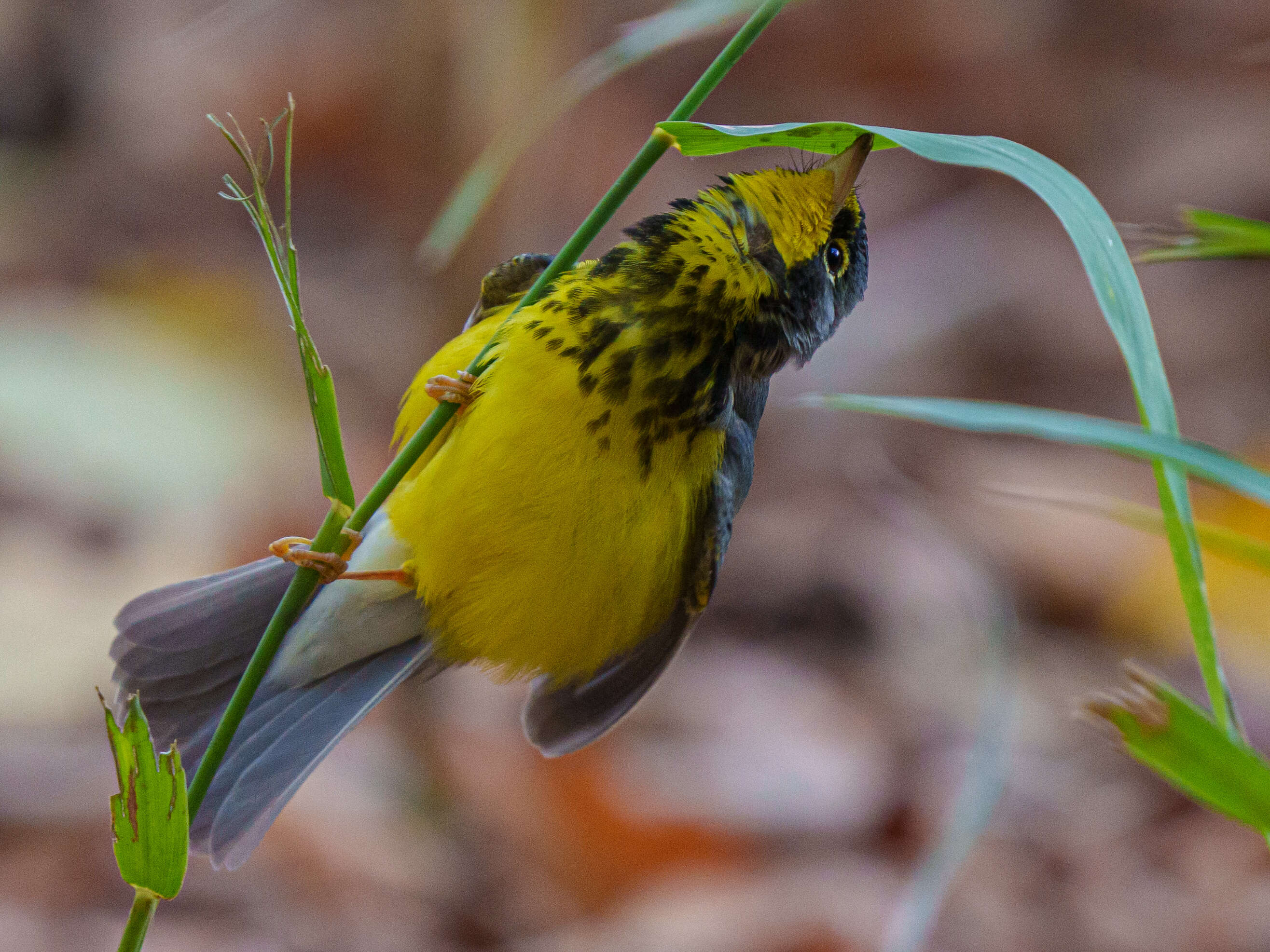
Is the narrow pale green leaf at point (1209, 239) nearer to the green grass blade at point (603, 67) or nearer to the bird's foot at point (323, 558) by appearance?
the green grass blade at point (603, 67)

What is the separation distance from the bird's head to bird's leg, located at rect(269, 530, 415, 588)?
56cm

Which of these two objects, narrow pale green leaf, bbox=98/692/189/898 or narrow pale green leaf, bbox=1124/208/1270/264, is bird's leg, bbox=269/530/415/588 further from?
narrow pale green leaf, bbox=1124/208/1270/264

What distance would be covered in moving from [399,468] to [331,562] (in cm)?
22

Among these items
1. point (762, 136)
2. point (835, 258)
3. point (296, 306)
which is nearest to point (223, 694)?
point (296, 306)

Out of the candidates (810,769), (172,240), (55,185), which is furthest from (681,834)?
(55,185)

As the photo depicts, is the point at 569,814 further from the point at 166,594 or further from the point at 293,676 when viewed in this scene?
the point at 166,594

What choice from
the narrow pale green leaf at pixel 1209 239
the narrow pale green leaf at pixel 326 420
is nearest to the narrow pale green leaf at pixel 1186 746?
the narrow pale green leaf at pixel 1209 239

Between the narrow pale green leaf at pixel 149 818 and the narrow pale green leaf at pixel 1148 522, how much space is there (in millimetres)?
686

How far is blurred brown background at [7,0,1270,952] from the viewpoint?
3.71 metres

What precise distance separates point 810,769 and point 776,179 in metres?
3.32

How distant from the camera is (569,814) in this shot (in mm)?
3889

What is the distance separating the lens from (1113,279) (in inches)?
32.3

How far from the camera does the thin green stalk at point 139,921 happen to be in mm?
890

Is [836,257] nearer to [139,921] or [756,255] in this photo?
[756,255]
